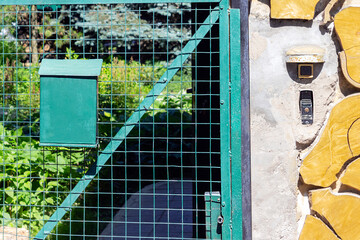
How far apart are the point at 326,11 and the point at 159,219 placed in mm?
3758

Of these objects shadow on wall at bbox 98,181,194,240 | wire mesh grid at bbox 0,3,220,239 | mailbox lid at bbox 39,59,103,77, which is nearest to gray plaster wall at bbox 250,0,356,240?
wire mesh grid at bbox 0,3,220,239

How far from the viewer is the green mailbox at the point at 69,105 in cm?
353

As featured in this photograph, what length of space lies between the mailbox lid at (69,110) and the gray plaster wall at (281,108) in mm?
1072

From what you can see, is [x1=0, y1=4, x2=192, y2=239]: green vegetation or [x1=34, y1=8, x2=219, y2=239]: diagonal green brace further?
[x1=0, y1=4, x2=192, y2=239]: green vegetation

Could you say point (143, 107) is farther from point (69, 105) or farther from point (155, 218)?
point (155, 218)

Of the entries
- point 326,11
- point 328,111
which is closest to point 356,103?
point 328,111

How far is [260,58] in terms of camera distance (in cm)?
358

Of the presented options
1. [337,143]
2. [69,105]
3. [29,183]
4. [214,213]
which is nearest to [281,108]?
Answer: [337,143]

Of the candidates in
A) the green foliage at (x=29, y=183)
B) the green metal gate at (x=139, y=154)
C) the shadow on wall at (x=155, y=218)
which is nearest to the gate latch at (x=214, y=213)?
the green metal gate at (x=139, y=154)

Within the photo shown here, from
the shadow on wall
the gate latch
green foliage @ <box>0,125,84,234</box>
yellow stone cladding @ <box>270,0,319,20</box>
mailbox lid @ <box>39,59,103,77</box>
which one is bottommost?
the shadow on wall

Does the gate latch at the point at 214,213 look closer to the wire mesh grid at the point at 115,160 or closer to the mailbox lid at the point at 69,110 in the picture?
the wire mesh grid at the point at 115,160

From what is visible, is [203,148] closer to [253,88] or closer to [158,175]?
[253,88]

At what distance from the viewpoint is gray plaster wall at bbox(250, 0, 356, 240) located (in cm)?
357

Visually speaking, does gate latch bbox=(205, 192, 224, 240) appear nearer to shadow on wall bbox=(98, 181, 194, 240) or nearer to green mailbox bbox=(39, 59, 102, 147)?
green mailbox bbox=(39, 59, 102, 147)
